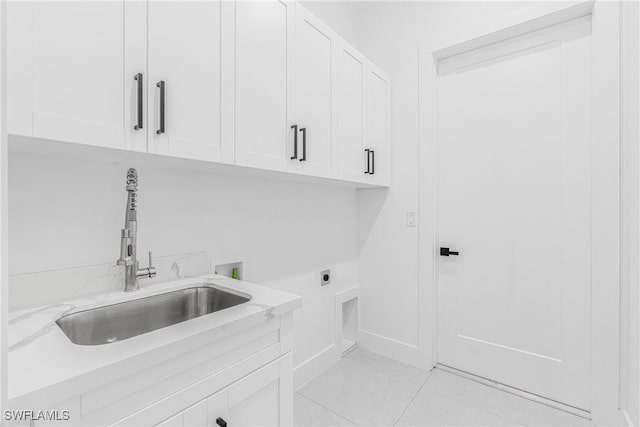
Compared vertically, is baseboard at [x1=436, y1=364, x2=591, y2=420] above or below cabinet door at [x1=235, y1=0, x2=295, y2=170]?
below

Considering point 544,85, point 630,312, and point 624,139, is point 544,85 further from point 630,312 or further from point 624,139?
point 630,312

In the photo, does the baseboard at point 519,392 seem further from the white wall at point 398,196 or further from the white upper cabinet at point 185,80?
the white upper cabinet at point 185,80

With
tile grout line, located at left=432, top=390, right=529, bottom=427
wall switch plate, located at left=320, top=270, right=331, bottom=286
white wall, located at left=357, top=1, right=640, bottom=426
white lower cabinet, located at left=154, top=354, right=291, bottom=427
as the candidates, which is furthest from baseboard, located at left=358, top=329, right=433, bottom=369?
white lower cabinet, located at left=154, top=354, right=291, bottom=427

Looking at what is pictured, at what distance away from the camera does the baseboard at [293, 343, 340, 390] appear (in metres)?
1.89

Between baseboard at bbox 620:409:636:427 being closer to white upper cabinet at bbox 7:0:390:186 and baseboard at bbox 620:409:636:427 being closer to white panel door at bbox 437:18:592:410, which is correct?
white panel door at bbox 437:18:592:410

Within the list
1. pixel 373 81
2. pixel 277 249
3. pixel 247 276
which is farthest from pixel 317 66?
pixel 247 276

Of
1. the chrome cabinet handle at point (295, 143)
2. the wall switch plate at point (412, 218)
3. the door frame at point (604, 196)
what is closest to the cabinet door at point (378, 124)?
the wall switch plate at point (412, 218)

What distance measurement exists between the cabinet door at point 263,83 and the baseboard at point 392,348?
1.65 m

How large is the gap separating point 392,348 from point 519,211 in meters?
Answer: 1.32

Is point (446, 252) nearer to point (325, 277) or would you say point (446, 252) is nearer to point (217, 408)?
point (325, 277)

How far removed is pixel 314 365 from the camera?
2.03 m

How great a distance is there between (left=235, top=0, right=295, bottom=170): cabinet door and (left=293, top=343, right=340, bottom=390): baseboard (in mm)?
1314

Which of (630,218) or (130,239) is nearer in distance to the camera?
(130,239)

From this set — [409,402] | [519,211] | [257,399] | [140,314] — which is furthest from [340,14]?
[409,402]
